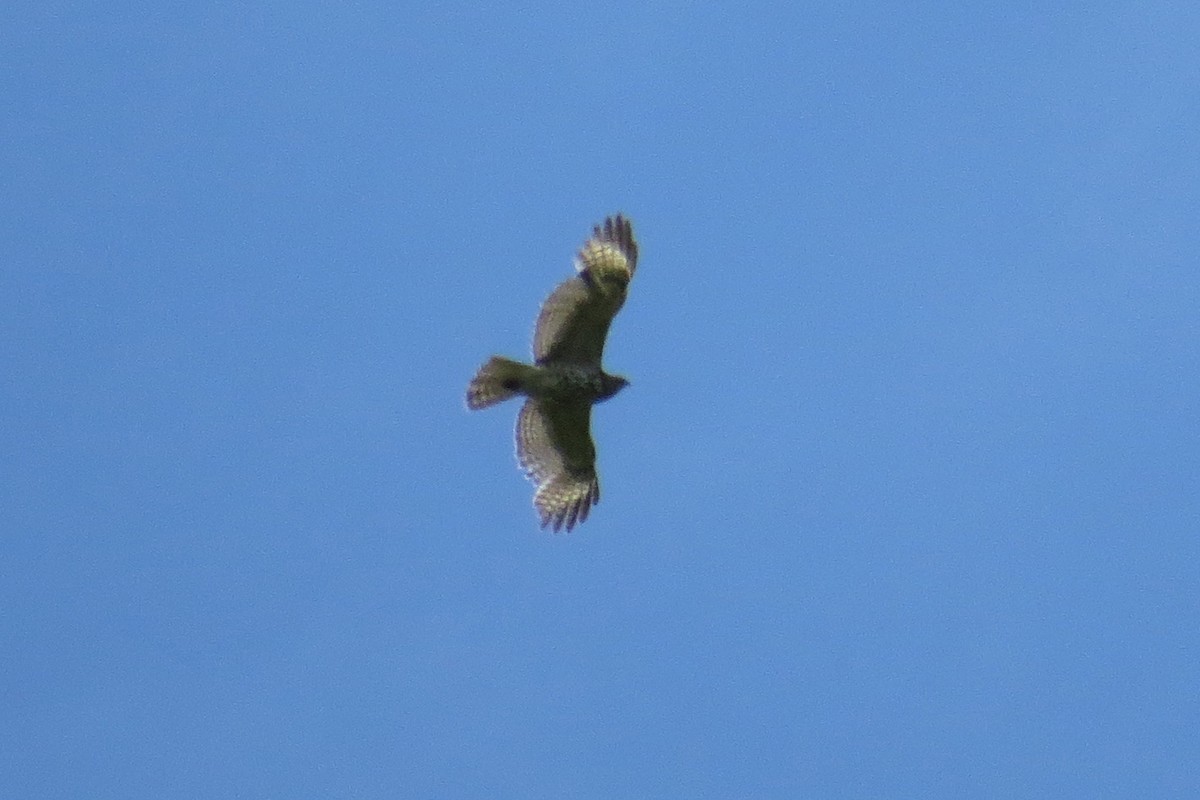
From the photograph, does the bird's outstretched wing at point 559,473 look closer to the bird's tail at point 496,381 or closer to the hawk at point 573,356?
the hawk at point 573,356

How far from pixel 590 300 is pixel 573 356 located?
0.72 metres

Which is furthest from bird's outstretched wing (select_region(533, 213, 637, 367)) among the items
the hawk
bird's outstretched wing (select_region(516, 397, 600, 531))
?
bird's outstretched wing (select_region(516, 397, 600, 531))

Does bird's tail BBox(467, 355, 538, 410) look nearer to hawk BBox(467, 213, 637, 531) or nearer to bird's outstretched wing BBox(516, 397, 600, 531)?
hawk BBox(467, 213, 637, 531)

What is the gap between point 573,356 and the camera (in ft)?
76.3

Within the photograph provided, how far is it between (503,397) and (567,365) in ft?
2.30

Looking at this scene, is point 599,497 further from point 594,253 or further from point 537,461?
point 594,253

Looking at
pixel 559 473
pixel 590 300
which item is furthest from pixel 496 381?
pixel 559 473

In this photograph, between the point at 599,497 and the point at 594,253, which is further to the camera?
the point at 599,497

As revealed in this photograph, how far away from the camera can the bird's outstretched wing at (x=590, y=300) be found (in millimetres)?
22766

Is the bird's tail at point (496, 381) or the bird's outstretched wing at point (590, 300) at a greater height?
the bird's outstretched wing at point (590, 300)

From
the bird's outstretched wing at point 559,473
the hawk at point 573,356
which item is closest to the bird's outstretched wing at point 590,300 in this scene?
the hawk at point 573,356

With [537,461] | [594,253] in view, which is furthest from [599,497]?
[594,253]

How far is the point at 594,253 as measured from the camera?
75.2ft

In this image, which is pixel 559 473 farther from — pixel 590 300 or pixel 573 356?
pixel 590 300
